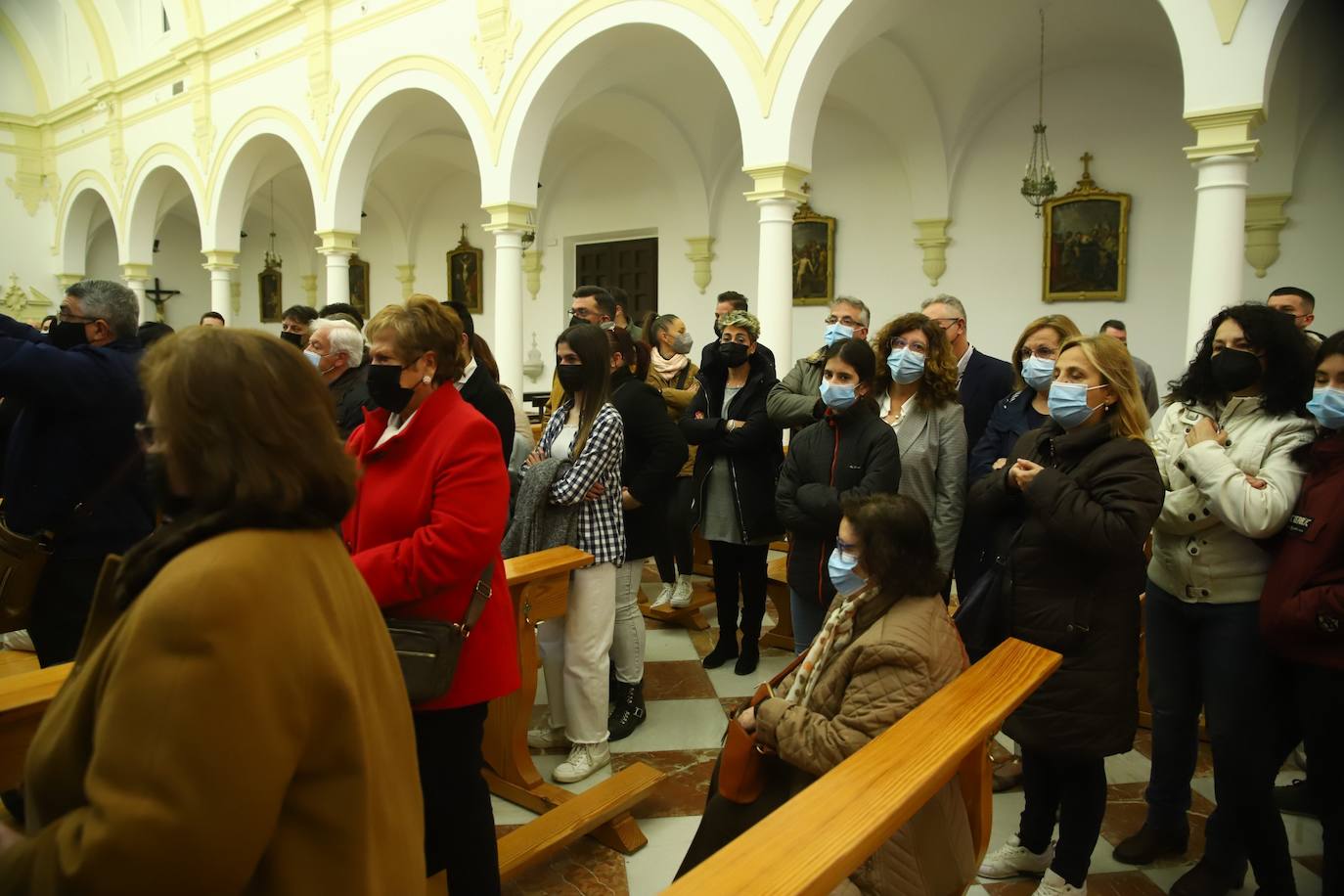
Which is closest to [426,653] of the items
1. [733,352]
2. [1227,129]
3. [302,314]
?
[733,352]

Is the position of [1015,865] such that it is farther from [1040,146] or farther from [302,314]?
[1040,146]

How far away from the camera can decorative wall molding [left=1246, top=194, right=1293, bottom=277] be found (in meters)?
7.83

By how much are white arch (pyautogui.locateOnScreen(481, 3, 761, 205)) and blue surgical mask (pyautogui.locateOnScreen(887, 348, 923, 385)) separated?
170 inches

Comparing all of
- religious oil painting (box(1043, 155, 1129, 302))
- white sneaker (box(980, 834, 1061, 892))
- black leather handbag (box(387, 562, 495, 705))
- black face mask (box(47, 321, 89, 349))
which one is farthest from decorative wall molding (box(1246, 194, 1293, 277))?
black face mask (box(47, 321, 89, 349))

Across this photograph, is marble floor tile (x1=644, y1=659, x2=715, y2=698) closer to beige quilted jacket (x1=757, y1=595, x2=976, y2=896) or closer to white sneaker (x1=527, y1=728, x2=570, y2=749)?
white sneaker (x1=527, y1=728, x2=570, y2=749)

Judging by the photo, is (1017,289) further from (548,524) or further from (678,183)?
(548,524)

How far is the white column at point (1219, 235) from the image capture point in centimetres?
517

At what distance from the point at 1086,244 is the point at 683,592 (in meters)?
6.21

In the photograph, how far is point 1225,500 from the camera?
7.81ft

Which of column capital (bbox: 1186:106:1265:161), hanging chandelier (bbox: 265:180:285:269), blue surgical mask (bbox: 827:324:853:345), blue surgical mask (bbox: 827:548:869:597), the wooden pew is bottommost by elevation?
the wooden pew

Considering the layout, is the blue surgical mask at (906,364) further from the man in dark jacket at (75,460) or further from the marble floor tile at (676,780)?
the man in dark jacket at (75,460)

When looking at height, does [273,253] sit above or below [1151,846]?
above

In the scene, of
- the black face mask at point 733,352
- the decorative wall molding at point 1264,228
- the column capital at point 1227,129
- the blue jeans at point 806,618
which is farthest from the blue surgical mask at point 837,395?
the decorative wall molding at point 1264,228

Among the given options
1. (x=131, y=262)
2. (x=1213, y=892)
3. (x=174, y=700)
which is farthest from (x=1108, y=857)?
(x=131, y=262)
